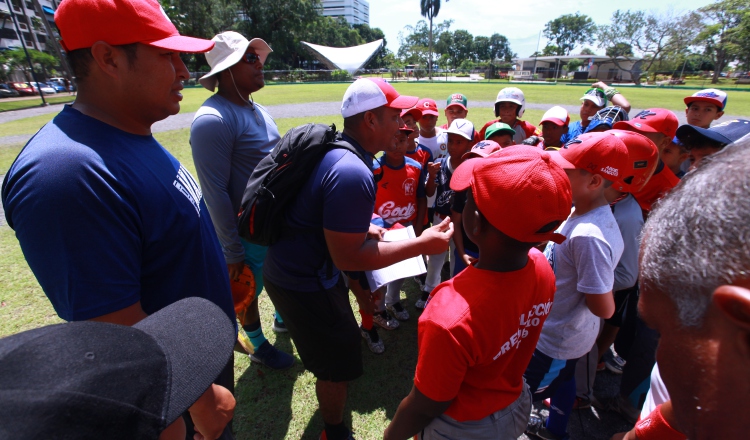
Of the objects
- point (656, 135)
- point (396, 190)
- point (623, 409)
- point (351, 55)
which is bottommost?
point (623, 409)

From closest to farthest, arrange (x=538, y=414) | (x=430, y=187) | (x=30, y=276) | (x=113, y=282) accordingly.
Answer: (x=113, y=282)
(x=538, y=414)
(x=430, y=187)
(x=30, y=276)

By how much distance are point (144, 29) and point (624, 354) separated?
12.8ft

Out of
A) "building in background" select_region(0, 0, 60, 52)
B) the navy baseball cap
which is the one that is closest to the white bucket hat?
the navy baseball cap

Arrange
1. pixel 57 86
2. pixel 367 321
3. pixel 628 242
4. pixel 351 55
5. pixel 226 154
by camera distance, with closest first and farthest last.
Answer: pixel 628 242, pixel 226 154, pixel 367 321, pixel 57 86, pixel 351 55

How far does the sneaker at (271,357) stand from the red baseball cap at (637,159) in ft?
9.35

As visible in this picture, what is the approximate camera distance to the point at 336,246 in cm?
183

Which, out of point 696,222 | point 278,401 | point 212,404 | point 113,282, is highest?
point 696,222

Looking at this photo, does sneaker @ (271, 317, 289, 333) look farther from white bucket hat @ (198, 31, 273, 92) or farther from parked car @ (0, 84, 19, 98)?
parked car @ (0, 84, 19, 98)

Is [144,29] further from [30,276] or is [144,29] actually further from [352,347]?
[30,276]

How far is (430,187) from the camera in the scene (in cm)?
400

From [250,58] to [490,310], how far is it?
2910 millimetres

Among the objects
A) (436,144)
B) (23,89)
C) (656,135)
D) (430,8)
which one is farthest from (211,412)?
(430,8)

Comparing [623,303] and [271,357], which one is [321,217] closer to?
[271,357]

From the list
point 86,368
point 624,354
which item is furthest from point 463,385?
point 624,354
